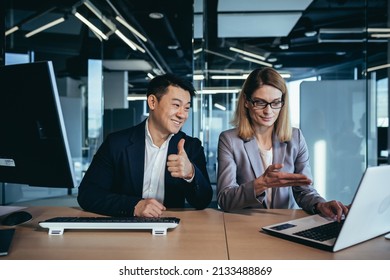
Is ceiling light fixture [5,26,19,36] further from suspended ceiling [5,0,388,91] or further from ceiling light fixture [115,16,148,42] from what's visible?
ceiling light fixture [115,16,148,42]

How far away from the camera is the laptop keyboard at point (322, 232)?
43.8 inches

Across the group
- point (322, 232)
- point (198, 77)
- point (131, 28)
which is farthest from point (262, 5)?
point (322, 232)

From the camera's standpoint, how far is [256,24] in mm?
4426

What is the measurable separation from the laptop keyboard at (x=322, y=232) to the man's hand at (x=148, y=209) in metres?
0.53

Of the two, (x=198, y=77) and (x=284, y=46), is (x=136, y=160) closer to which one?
(x=198, y=77)

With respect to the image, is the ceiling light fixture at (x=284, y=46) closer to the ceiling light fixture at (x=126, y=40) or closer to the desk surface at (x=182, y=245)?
the ceiling light fixture at (x=126, y=40)

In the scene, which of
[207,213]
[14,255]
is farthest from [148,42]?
[14,255]

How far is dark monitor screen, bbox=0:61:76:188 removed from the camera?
114cm

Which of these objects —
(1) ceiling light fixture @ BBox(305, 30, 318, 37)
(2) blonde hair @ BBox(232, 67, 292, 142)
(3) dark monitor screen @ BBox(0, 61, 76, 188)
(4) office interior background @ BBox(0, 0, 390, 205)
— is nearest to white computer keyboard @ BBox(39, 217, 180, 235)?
(3) dark monitor screen @ BBox(0, 61, 76, 188)

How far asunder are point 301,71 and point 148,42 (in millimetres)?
2219

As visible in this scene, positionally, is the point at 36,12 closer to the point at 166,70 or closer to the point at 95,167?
the point at 166,70

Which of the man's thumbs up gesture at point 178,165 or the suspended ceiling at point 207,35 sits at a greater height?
the suspended ceiling at point 207,35

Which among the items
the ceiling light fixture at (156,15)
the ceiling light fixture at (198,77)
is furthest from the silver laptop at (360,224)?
the ceiling light fixture at (156,15)

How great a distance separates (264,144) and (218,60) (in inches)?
104
